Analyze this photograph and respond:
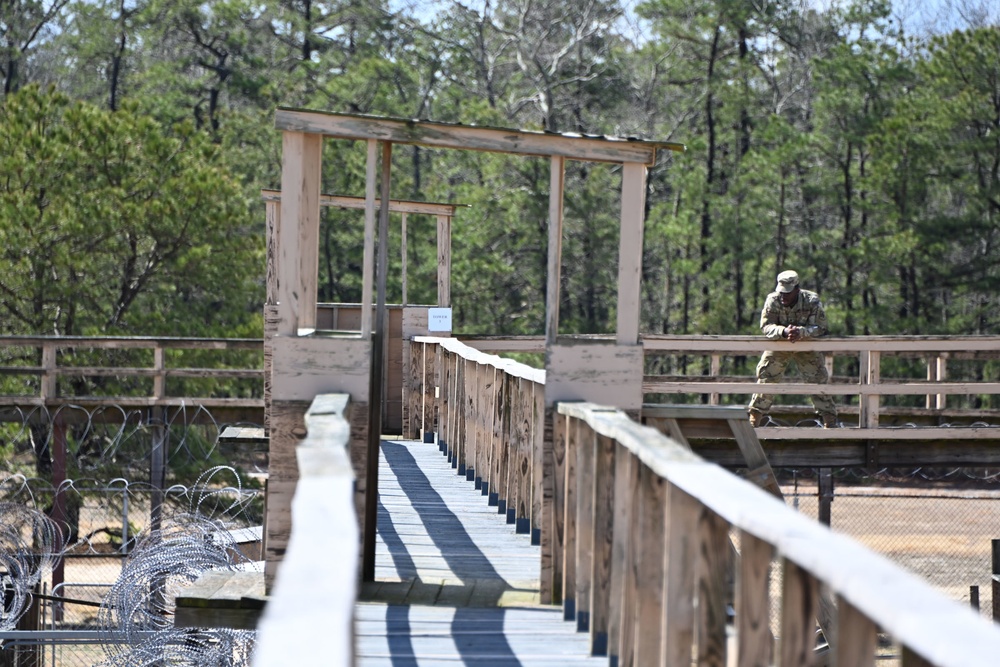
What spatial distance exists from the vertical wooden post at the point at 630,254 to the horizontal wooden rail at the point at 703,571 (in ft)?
1.61

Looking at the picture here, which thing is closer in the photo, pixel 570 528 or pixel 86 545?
pixel 570 528

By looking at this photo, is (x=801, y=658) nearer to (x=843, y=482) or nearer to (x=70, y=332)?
(x=70, y=332)

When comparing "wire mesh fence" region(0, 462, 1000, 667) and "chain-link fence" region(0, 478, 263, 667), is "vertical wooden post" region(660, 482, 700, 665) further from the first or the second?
"wire mesh fence" region(0, 462, 1000, 667)

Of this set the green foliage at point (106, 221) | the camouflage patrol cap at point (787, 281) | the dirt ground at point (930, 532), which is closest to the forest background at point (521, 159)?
the green foliage at point (106, 221)

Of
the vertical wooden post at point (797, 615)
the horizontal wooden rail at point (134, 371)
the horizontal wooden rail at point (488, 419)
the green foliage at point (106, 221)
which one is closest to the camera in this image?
the vertical wooden post at point (797, 615)

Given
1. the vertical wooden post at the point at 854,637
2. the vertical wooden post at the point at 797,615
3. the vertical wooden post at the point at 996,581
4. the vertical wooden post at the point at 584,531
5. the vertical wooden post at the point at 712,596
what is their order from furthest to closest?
the vertical wooden post at the point at 996,581 → the vertical wooden post at the point at 584,531 → the vertical wooden post at the point at 712,596 → the vertical wooden post at the point at 797,615 → the vertical wooden post at the point at 854,637

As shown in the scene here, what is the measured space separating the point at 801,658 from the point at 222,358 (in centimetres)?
2028

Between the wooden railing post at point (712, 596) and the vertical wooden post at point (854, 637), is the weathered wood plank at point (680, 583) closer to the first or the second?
the wooden railing post at point (712, 596)

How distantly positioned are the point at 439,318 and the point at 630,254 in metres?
6.54

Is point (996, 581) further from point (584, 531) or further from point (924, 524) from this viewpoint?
point (924, 524)

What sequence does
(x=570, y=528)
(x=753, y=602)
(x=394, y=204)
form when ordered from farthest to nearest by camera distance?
(x=394, y=204) < (x=570, y=528) < (x=753, y=602)

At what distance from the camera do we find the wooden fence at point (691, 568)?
6.36 ft

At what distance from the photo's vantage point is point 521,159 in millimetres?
29984

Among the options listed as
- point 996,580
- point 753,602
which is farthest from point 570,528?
point 996,580
